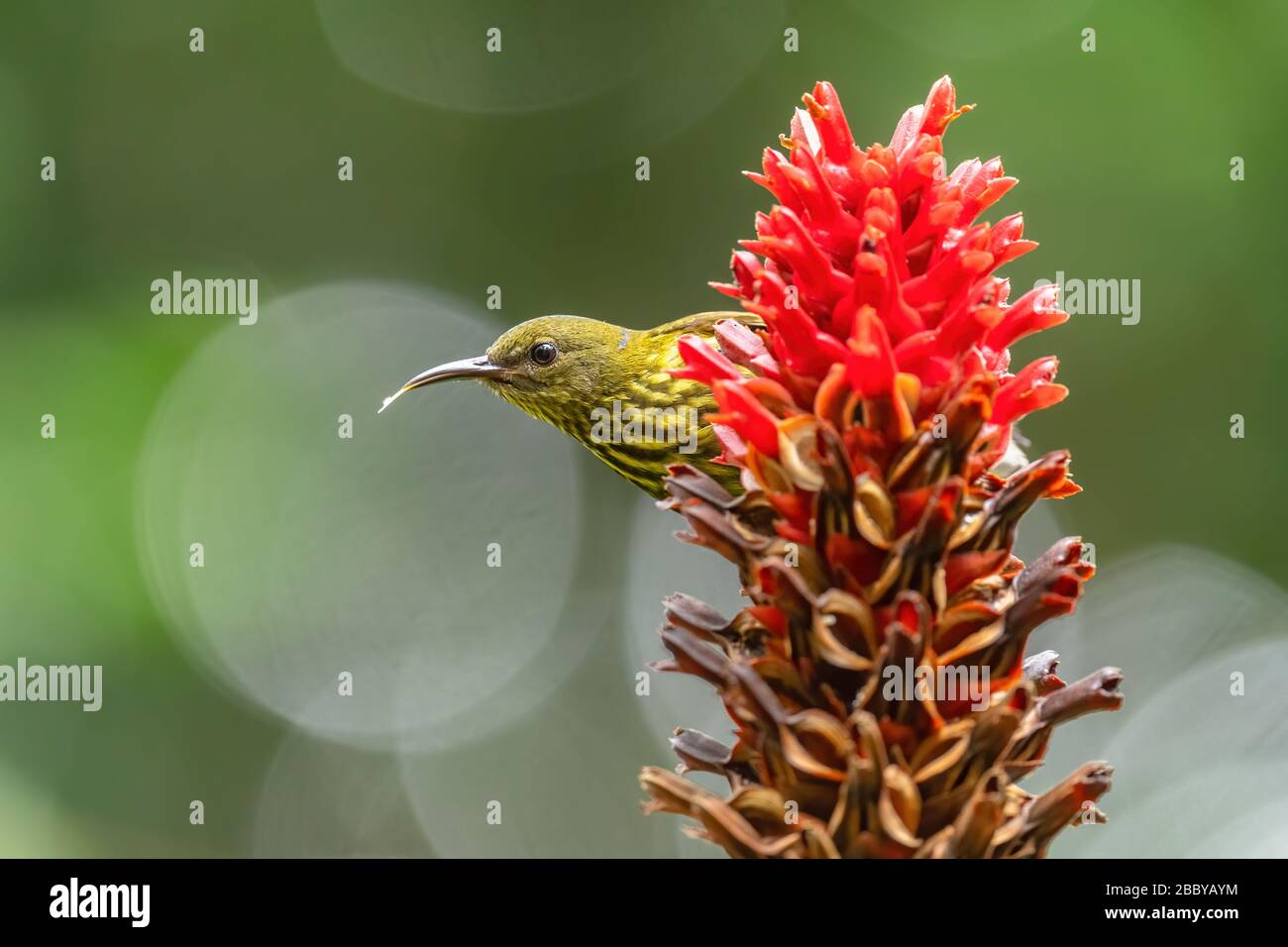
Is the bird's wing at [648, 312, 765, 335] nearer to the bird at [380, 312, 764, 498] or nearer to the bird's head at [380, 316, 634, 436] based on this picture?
the bird at [380, 312, 764, 498]

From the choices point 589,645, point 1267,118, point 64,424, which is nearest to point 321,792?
point 589,645

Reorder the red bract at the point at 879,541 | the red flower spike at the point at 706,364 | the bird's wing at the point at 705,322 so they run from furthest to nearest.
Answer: the bird's wing at the point at 705,322 < the red flower spike at the point at 706,364 < the red bract at the point at 879,541

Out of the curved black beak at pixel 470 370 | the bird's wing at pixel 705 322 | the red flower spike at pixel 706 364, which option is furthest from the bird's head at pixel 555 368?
the red flower spike at pixel 706 364

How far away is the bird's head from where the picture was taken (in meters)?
4.52

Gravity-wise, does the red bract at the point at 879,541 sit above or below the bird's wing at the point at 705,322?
below

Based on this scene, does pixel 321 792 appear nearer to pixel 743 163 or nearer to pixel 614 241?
pixel 614 241

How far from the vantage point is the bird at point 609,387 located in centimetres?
399

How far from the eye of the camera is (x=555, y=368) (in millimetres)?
4602

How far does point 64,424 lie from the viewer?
15.9 feet

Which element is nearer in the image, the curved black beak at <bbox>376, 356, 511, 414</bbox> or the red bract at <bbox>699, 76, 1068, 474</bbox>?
the red bract at <bbox>699, 76, 1068, 474</bbox>

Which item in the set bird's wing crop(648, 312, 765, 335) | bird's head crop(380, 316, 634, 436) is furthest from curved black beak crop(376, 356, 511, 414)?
bird's wing crop(648, 312, 765, 335)

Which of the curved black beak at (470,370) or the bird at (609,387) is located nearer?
the bird at (609,387)

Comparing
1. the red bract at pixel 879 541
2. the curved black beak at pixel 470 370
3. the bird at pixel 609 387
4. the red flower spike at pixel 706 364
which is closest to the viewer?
the red bract at pixel 879 541

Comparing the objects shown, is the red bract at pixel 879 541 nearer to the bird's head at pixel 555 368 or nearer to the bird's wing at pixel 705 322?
the bird's wing at pixel 705 322
